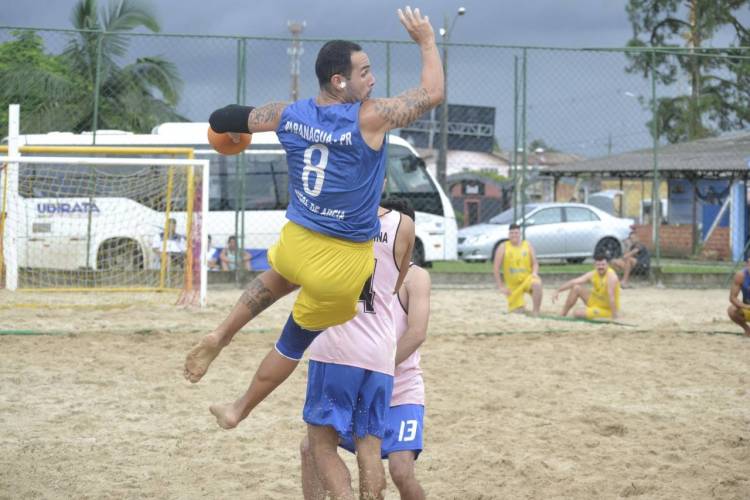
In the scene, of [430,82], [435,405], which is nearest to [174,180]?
[435,405]

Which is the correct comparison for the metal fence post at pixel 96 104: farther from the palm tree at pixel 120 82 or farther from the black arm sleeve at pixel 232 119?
the black arm sleeve at pixel 232 119

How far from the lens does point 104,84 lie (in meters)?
15.0

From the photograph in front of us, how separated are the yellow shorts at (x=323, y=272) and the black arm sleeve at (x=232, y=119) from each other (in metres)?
0.51

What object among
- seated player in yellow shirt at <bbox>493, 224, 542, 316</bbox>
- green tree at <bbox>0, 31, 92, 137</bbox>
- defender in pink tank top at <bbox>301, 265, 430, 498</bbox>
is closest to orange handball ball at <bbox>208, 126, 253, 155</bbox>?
defender in pink tank top at <bbox>301, 265, 430, 498</bbox>

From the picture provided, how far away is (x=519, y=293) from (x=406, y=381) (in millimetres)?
8884

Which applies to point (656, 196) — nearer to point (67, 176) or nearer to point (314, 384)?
point (67, 176)

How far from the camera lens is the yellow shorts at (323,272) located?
12.8 feet

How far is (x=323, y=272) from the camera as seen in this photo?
3.91 meters

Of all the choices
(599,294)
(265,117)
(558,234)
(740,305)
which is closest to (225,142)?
(265,117)

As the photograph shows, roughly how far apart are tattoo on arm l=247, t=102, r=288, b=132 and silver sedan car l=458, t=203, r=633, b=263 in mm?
16769

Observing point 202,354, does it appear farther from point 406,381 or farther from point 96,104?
point 96,104

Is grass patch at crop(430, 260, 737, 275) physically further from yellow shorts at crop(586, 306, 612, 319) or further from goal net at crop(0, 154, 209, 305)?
goal net at crop(0, 154, 209, 305)

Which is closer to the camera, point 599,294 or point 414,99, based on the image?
point 414,99

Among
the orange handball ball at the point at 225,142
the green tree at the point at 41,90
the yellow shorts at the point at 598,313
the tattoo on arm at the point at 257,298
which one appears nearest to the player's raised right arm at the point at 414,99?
the orange handball ball at the point at 225,142
